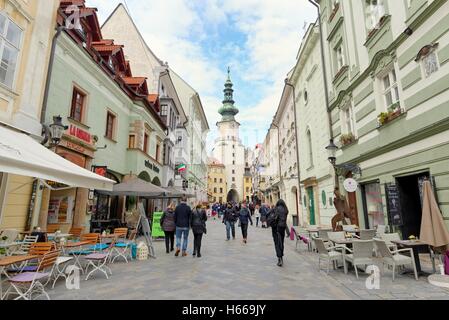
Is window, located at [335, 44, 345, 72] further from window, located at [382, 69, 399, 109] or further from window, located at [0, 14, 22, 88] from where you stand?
window, located at [0, 14, 22, 88]

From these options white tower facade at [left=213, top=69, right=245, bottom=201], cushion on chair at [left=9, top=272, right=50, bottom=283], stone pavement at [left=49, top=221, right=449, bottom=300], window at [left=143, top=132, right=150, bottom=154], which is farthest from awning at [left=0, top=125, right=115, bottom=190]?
white tower facade at [left=213, top=69, right=245, bottom=201]

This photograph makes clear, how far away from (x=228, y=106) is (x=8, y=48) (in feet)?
250

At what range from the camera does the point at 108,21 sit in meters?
23.5

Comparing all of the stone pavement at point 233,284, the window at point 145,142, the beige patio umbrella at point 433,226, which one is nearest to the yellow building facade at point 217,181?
the window at point 145,142

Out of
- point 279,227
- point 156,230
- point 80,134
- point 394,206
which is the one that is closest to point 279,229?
point 279,227

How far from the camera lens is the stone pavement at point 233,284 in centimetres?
479

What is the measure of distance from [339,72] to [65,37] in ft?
41.2

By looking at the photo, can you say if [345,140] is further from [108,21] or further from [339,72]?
[108,21]

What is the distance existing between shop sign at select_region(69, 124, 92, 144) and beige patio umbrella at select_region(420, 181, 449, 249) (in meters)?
12.3

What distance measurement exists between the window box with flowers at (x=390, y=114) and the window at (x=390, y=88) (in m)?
0.21

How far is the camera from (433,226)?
5.54 m

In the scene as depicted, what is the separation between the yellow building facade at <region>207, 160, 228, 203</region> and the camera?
8506 cm

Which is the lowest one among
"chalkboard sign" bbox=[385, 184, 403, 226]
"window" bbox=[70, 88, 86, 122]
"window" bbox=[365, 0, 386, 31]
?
"chalkboard sign" bbox=[385, 184, 403, 226]

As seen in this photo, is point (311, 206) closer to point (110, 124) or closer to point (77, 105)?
point (110, 124)
